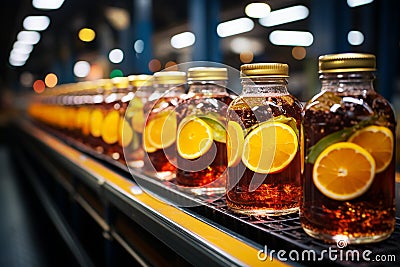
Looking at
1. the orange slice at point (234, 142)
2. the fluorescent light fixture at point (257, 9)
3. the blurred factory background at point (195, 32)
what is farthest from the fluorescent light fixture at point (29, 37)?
the orange slice at point (234, 142)

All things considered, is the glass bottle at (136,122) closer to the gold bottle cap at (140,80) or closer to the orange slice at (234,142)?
the gold bottle cap at (140,80)

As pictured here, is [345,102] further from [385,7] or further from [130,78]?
[385,7]

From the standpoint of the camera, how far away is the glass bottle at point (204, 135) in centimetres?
119

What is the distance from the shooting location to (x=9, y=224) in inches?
167

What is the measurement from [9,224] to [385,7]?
3519mm

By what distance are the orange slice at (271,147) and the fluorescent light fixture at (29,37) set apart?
27.4 ft

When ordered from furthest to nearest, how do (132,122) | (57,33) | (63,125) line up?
(57,33) → (63,125) → (132,122)

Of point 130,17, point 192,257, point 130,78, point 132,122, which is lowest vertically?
point 192,257

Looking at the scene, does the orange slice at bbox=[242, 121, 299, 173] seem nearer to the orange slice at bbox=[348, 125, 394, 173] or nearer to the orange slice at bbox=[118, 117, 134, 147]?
the orange slice at bbox=[348, 125, 394, 173]

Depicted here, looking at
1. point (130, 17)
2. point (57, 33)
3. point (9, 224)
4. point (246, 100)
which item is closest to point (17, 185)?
point (9, 224)

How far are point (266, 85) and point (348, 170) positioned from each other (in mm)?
316

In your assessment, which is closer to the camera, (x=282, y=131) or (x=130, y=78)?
(x=282, y=131)

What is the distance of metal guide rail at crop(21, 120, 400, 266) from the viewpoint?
73cm

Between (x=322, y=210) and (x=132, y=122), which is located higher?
(x=132, y=122)
